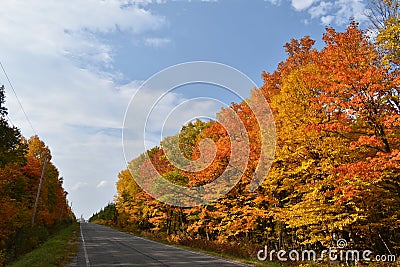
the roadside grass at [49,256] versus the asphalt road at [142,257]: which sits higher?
the asphalt road at [142,257]

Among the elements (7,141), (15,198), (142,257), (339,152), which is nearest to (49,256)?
(142,257)

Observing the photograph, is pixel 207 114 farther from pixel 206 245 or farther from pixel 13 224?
pixel 13 224

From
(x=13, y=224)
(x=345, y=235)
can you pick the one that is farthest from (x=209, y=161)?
(x=13, y=224)

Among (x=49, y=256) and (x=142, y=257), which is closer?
(x=49, y=256)

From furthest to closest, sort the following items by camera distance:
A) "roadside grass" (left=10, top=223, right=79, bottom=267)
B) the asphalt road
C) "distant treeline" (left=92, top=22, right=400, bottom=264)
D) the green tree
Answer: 1. the green tree
2. the asphalt road
3. "roadside grass" (left=10, top=223, right=79, bottom=267)
4. "distant treeline" (left=92, top=22, right=400, bottom=264)

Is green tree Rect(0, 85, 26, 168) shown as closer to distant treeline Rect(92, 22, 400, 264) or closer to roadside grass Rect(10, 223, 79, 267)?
roadside grass Rect(10, 223, 79, 267)

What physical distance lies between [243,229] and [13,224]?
22.9 metres

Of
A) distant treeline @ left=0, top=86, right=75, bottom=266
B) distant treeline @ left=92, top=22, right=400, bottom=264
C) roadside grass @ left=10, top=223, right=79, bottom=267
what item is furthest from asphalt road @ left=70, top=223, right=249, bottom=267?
distant treeline @ left=0, top=86, right=75, bottom=266

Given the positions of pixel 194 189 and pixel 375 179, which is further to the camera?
pixel 194 189

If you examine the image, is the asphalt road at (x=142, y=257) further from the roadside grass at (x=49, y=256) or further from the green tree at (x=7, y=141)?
the green tree at (x=7, y=141)

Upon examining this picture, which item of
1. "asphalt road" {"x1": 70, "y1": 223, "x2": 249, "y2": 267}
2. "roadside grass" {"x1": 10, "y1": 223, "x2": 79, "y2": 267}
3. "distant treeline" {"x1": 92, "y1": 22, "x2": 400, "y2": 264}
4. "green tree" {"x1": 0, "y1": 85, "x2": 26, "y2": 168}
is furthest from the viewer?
"green tree" {"x1": 0, "y1": 85, "x2": 26, "y2": 168}

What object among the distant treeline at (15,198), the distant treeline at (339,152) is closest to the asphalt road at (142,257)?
the distant treeline at (339,152)

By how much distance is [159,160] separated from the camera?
40.0 m

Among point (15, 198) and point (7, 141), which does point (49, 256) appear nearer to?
point (7, 141)
